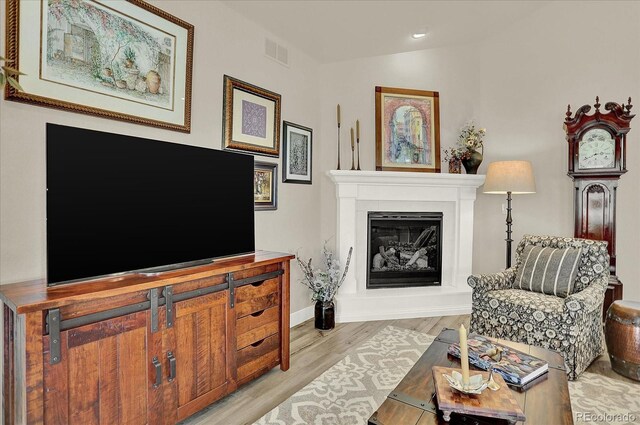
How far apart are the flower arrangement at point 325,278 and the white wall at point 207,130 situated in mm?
121

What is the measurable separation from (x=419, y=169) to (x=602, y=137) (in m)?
1.75

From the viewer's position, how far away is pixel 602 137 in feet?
11.5

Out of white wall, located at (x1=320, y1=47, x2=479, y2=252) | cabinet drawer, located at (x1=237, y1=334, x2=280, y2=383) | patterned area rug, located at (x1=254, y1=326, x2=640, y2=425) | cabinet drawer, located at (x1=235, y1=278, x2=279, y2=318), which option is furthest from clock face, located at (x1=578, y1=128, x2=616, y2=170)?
cabinet drawer, located at (x1=237, y1=334, x2=280, y2=383)

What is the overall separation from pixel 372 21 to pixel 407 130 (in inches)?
52.1

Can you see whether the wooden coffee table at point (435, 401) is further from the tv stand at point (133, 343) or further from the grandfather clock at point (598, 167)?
the grandfather clock at point (598, 167)

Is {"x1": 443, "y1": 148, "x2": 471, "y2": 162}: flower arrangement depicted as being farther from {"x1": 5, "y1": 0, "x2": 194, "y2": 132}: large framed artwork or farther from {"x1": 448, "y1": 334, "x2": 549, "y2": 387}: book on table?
{"x1": 5, "y1": 0, "x2": 194, "y2": 132}: large framed artwork

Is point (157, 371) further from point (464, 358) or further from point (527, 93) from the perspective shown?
point (527, 93)

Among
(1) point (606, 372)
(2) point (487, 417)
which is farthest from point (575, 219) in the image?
(2) point (487, 417)

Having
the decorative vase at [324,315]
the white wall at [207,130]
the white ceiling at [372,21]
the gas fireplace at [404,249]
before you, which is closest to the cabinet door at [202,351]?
the white wall at [207,130]

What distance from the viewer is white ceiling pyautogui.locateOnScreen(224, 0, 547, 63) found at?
2932 millimetres

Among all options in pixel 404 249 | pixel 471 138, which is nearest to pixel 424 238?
pixel 404 249

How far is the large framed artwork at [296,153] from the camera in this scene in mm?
3447

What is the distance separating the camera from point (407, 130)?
4.14 m

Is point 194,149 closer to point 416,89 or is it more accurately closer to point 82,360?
point 82,360
